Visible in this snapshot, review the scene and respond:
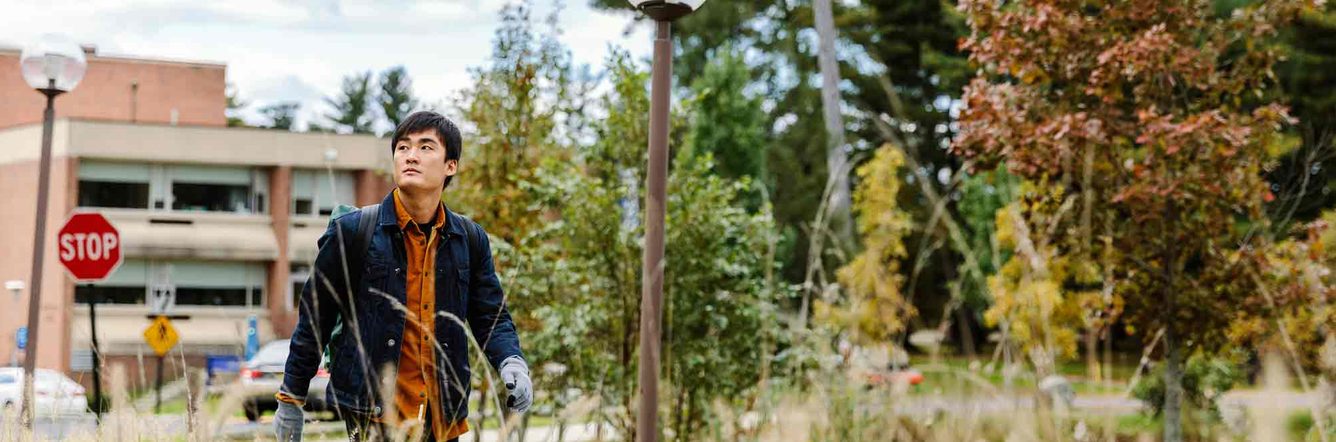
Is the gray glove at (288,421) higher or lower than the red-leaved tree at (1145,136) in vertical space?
lower

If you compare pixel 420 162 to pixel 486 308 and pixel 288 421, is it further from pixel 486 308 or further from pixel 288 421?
pixel 288 421

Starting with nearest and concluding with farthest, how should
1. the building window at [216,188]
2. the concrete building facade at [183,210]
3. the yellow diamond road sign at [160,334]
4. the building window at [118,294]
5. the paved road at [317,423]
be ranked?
the paved road at [317,423], the yellow diamond road sign at [160,334], the concrete building facade at [183,210], the building window at [118,294], the building window at [216,188]

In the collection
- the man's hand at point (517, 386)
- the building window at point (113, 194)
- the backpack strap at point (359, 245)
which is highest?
the building window at point (113, 194)

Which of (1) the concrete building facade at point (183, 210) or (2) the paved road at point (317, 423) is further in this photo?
(1) the concrete building facade at point (183, 210)

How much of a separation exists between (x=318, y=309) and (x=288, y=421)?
31 centimetres

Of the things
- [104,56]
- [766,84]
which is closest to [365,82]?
[104,56]

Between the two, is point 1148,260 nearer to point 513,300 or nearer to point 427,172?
point 513,300

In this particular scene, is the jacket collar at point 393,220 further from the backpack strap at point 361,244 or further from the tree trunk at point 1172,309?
the tree trunk at point 1172,309

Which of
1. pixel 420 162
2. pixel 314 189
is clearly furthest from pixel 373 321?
pixel 314 189

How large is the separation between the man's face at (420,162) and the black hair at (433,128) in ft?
0.04

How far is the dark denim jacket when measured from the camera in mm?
3707

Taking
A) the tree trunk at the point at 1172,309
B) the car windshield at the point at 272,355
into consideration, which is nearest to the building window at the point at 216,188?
the car windshield at the point at 272,355

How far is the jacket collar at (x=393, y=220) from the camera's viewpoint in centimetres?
377

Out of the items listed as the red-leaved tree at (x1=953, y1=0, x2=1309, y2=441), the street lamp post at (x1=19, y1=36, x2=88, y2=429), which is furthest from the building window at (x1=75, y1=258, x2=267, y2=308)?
the red-leaved tree at (x1=953, y1=0, x2=1309, y2=441)
